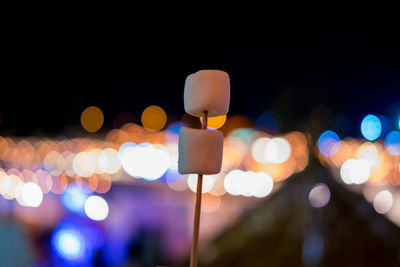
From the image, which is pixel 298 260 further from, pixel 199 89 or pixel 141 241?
pixel 199 89

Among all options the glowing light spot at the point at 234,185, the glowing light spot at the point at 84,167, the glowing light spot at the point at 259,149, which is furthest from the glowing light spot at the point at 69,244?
the glowing light spot at the point at 259,149

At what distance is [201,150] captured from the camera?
1.79 meters

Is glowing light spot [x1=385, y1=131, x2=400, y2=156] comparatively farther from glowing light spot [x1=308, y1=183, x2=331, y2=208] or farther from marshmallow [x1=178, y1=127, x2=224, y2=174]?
marshmallow [x1=178, y1=127, x2=224, y2=174]

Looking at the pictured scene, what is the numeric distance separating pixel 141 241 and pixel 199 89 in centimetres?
357

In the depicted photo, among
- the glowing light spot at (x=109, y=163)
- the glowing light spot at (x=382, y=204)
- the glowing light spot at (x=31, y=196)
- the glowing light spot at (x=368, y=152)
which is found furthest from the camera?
the glowing light spot at (x=368, y=152)

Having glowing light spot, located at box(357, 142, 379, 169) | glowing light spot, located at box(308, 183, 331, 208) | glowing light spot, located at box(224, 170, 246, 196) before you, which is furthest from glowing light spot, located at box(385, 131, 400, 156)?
glowing light spot, located at box(308, 183, 331, 208)

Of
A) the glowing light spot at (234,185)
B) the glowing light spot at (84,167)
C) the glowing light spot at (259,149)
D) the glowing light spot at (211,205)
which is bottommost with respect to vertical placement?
the glowing light spot at (211,205)

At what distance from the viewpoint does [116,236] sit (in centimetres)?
598

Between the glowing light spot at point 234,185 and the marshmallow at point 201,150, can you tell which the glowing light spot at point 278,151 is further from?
the marshmallow at point 201,150

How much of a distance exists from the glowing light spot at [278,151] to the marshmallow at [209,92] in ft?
82.5

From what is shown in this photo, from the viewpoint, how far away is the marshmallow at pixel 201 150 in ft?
5.85

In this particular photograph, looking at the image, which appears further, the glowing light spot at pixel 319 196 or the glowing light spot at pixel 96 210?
the glowing light spot at pixel 96 210

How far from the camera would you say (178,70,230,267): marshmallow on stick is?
1.79 metres

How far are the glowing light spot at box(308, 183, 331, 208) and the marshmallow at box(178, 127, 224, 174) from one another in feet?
9.94
